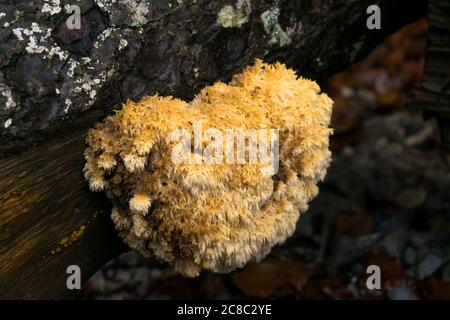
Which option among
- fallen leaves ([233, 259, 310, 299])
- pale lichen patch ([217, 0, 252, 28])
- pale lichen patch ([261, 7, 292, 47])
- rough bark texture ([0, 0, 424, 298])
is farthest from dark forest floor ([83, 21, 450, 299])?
pale lichen patch ([217, 0, 252, 28])

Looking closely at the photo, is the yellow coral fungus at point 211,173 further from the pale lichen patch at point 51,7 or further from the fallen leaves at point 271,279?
the fallen leaves at point 271,279

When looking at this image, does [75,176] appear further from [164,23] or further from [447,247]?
[447,247]

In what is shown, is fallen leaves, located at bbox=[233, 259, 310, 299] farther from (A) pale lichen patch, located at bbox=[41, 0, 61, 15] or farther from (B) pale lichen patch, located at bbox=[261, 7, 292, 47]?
(A) pale lichen patch, located at bbox=[41, 0, 61, 15]

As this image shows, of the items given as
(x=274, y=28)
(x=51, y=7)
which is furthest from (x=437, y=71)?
(x=51, y=7)

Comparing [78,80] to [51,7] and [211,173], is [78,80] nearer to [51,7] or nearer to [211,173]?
[51,7]

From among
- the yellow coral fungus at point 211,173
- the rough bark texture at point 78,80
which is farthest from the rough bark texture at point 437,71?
the yellow coral fungus at point 211,173

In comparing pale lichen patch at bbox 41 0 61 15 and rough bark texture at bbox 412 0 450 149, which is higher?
pale lichen patch at bbox 41 0 61 15
